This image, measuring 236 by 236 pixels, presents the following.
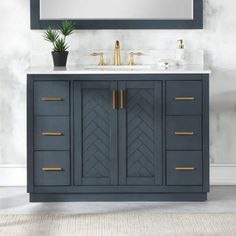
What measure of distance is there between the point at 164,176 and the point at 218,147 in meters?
0.75

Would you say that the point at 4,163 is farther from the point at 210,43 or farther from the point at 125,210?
the point at 210,43

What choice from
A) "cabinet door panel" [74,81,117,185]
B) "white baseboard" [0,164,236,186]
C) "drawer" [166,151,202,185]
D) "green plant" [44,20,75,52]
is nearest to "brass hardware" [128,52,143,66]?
"green plant" [44,20,75,52]

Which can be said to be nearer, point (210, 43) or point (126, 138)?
point (126, 138)

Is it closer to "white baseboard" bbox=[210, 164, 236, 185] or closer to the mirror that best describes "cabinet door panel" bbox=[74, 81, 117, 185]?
the mirror

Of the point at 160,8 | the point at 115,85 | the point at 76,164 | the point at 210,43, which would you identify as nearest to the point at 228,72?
the point at 210,43

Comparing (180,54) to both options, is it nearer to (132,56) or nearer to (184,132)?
(132,56)

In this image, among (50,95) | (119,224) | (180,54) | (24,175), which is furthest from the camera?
(24,175)

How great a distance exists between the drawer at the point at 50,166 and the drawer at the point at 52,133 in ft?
0.14

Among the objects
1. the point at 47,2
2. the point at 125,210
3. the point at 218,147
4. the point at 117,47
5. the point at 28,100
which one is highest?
the point at 47,2

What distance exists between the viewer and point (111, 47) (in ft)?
16.5

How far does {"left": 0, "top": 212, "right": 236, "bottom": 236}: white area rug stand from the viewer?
152 inches

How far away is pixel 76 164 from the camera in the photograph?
4.52 metres

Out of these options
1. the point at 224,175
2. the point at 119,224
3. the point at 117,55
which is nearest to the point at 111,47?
the point at 117,55

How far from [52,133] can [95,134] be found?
0.27 metres
